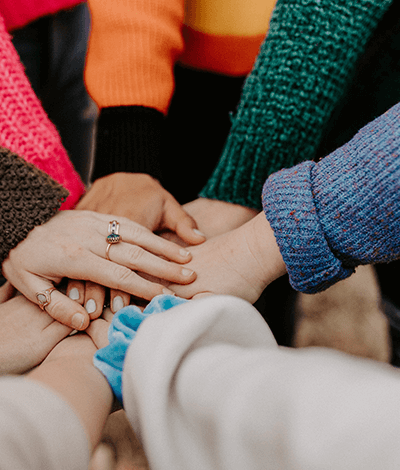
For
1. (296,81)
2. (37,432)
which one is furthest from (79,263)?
(296,81)

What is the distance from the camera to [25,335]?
44 cm

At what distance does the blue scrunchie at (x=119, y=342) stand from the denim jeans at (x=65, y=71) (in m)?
0.43

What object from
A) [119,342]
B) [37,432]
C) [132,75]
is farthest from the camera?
[132,75]

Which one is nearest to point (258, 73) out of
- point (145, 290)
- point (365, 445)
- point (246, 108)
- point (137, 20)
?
point (246, 108)

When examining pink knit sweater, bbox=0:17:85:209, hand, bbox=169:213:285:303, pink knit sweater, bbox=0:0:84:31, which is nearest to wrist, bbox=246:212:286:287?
hand, bbox=169:213:285:303

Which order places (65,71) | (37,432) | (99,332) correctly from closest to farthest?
(37,432), (99,332), (65,71)

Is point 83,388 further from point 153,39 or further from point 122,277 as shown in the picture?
point 153,39

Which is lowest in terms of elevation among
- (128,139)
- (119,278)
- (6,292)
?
(6,292)

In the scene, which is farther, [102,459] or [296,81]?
[296,81]

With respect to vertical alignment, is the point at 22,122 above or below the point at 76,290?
above

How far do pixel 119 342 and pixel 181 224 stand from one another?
23cm

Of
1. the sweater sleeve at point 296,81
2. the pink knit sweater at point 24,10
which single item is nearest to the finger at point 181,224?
the sweater sleeve at point 296,81

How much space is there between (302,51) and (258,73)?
0.06 m

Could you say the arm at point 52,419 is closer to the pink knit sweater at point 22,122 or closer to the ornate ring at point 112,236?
the ornate ring at point 112,236
